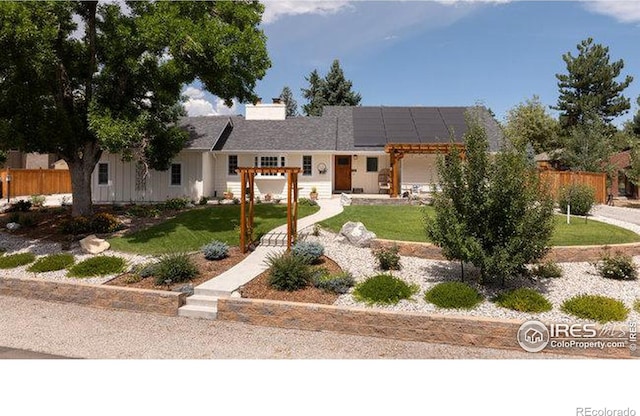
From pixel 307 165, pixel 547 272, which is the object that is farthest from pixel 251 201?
pixel 307 165

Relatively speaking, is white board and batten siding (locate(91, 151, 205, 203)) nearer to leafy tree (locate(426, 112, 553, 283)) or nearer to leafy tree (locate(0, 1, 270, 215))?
leafy tree (locate(0, 1, 270, 215))

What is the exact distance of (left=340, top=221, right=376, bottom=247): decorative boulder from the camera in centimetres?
1170

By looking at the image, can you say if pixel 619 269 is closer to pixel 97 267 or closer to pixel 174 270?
pixel 174 270

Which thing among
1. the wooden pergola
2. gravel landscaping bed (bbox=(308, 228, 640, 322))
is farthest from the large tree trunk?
the wooden pergola

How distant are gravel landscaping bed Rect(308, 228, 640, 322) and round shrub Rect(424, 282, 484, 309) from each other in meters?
0.10

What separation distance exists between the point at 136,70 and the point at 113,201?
1118 cm

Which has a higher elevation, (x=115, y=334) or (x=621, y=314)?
(x=621, y=314)

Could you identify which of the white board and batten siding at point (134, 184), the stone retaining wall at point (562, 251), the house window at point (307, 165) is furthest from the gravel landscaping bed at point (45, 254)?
the house window at point (307, 165)

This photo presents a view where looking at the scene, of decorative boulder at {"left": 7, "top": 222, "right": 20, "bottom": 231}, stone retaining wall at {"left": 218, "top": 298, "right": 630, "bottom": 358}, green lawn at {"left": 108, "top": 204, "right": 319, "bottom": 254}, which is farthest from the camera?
decorative boulder at {"left": 7, "top": 222, "right": 20, "bottom": 231}

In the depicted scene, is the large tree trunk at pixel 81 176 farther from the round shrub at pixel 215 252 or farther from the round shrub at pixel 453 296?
the round shrub at pixel 453 296

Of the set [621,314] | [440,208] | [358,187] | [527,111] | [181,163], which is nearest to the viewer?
[621,314]

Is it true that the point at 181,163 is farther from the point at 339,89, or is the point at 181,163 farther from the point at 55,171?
the point at 339,89

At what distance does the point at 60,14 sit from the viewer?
42.7 ft

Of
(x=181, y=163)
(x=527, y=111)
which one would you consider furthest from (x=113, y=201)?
(x=527, y=111)
